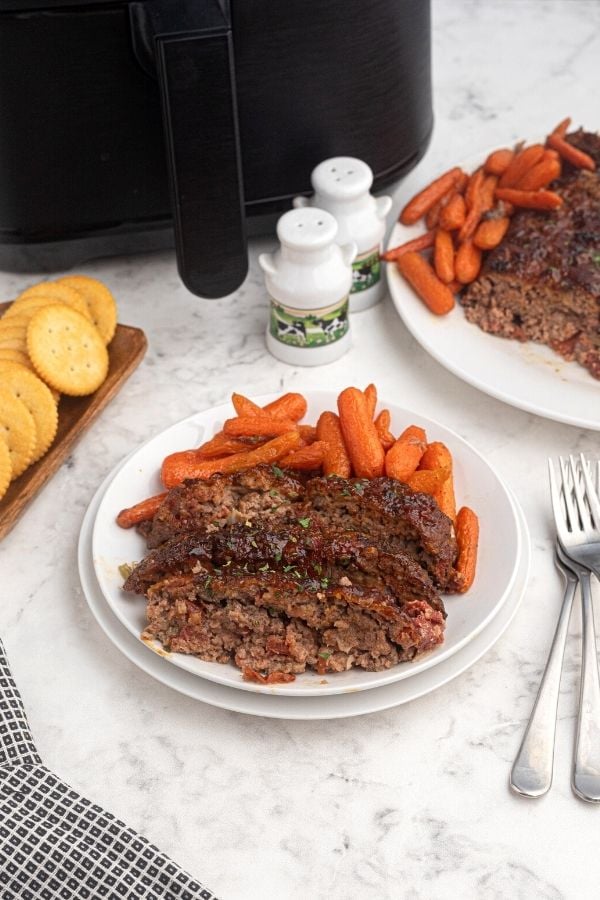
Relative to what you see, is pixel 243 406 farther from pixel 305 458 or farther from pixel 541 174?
pixel 541 174

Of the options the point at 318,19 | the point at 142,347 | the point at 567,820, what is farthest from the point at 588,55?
the point at 567,820

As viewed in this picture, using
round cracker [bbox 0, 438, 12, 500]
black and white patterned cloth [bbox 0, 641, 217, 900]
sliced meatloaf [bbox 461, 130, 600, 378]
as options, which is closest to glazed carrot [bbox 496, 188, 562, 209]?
sliced meatloaf [bbox 461, 130, 600, 378]

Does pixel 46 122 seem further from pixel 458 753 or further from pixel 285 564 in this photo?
pixel 458 753

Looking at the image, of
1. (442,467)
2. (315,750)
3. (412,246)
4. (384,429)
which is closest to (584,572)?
(442,467)

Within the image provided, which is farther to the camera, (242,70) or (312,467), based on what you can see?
(242,70)

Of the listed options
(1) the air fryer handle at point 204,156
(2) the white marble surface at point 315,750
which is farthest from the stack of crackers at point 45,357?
(1) the air fryer handle at point 204,156

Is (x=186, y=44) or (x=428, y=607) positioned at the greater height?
(x=186, y=44)
